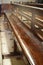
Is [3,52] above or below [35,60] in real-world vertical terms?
below

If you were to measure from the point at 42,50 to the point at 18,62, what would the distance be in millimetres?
1403

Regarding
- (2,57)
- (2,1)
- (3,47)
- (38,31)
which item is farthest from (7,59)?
(2,1)

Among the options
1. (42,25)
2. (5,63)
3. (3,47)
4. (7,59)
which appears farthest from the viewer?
(3,47)

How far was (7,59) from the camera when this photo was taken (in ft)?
9.27

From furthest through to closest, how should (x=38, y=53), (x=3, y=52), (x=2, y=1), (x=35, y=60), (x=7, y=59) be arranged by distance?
(x=2, y=1) < (x=3, y=52) < (x=7, y=59) < (x=38, y=53) < (x=35, y=60)

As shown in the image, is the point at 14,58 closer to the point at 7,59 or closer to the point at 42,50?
the point at 7,59

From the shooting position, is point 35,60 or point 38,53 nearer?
point 35,60

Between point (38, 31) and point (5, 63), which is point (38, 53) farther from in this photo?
point (5, 63)

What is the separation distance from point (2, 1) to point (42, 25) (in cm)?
998

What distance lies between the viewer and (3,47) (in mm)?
3393

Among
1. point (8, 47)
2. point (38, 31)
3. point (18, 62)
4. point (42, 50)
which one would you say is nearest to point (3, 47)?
point (8, 47)

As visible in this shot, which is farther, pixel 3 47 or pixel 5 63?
pixel 3 47

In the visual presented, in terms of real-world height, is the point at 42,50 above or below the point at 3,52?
above

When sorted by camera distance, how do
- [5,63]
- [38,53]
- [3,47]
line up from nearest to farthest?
1. [38,53]
2. [5,63]
3. [3,47]
